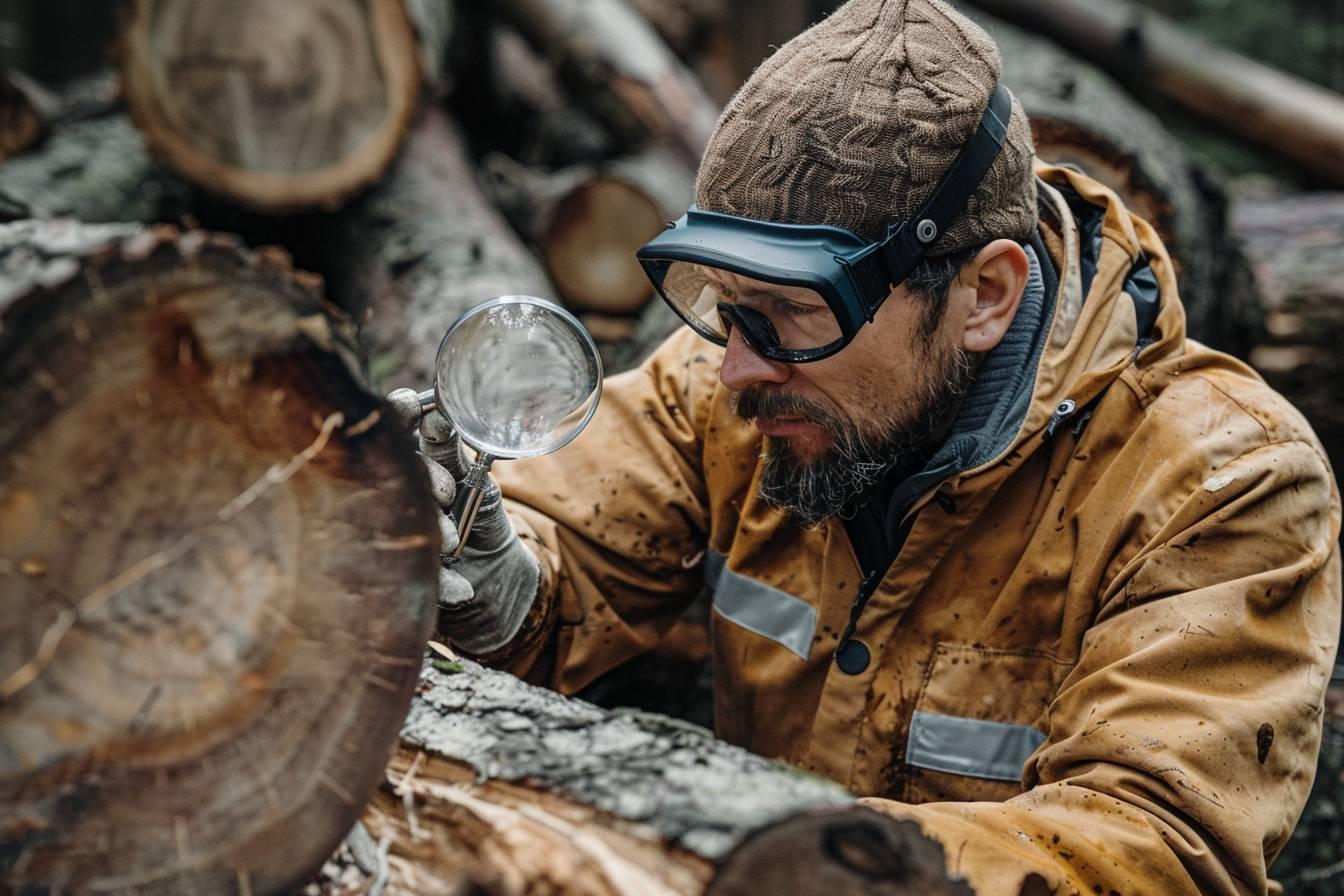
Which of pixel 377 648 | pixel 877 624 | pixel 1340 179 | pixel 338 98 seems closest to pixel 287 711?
pixel 377 648

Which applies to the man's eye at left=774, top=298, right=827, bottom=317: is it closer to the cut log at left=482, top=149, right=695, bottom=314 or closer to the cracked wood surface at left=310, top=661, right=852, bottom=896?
the cracked wood surface at left=310, top=661, right=852, bottom=896

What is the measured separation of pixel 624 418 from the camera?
2.36 meters

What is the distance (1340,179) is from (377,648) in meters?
5.39

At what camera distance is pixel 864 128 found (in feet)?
5.89

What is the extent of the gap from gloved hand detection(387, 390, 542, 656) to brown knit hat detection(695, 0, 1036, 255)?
0.58 m

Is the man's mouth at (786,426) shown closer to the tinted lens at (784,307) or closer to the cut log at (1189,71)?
the tinted lens at (784,307)

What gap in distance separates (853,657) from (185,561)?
1.21 metres

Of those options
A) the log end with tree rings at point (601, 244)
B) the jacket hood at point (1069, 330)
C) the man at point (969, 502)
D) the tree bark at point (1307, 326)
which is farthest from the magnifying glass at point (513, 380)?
the tree bark at point (1307, 326)

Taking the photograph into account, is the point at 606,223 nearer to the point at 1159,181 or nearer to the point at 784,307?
the point at 1159,181

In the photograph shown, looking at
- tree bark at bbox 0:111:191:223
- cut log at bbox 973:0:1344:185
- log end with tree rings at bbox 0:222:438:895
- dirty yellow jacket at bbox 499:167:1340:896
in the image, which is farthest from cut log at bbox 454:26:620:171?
log end with tree rings at bbox 0:222:438:895

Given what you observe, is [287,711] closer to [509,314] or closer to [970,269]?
[509,314]

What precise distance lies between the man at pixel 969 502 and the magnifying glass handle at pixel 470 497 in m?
0.03

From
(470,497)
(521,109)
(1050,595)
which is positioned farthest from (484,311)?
(521,109)

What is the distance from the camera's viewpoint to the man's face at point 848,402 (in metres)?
1.96
